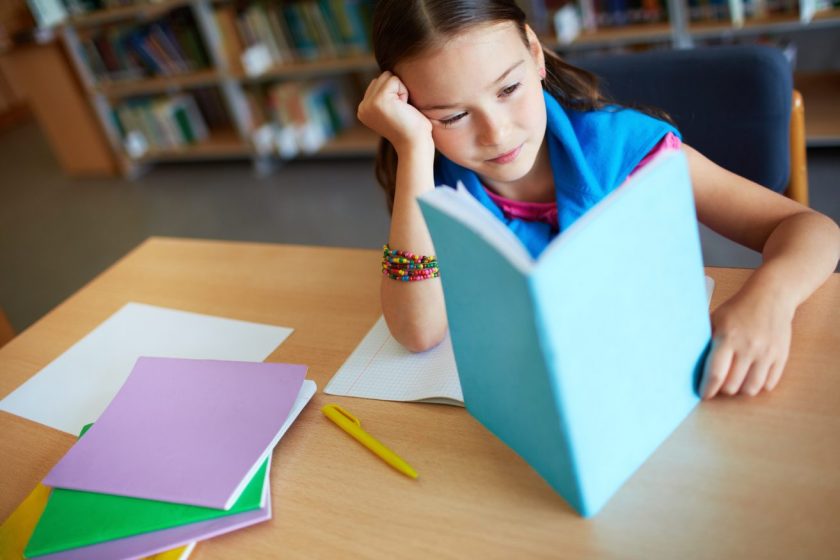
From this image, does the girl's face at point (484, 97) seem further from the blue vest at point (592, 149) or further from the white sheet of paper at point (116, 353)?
the white sheet of paper at point (116, 353)

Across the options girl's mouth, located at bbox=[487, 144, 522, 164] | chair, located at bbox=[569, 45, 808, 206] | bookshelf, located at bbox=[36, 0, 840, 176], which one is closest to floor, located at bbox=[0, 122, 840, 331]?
bookshelf, located at bbox=[36, 0, 840, 176]

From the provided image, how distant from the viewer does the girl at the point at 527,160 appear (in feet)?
2.26

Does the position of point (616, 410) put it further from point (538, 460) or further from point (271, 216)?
point (271, 216)

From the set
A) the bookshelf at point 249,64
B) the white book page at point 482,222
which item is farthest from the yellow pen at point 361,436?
the bookshelf at point 249,64

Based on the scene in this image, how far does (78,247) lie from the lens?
10.7ft

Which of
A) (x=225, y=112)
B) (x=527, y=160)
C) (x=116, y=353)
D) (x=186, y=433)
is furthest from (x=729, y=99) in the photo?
(x=225, y=112)

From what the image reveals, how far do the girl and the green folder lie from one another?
28 cm

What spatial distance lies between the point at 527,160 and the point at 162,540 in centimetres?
59

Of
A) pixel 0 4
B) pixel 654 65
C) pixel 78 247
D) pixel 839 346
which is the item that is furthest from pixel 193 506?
pixel 0 4

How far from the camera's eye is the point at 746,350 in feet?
2.13

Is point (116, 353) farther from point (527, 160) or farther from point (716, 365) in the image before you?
point (716, 365)

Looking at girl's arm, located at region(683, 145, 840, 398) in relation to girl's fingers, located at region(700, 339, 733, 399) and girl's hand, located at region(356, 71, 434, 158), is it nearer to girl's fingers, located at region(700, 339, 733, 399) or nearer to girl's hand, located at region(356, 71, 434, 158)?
girl's fingers, located at region(700, 339, 733, 399)

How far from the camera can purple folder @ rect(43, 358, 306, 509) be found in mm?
704

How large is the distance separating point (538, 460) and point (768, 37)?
7.62 feet
